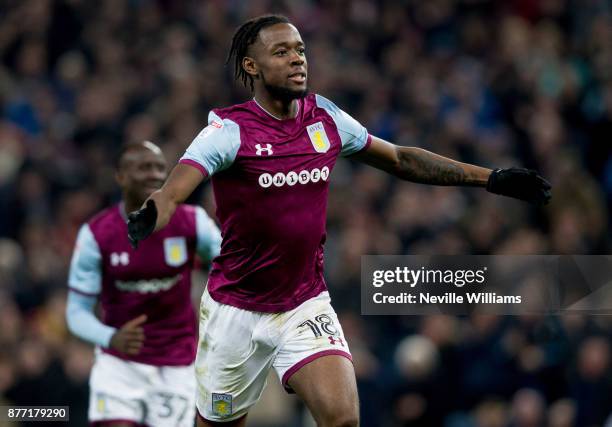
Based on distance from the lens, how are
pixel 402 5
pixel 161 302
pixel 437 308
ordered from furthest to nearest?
pixel 402 5 → pixel 437 308 → pixel 161 302

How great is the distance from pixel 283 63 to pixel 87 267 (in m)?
2.35

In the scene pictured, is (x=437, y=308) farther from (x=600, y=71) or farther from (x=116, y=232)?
(x=600, y=71)

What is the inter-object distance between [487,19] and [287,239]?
10.9 meters

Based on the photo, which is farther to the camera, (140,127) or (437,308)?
(140,127)

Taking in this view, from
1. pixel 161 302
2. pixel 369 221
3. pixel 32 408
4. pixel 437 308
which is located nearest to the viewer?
pixel 161 302


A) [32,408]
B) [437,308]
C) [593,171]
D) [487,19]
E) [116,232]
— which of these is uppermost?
[487,19]

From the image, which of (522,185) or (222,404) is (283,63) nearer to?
(522,185)

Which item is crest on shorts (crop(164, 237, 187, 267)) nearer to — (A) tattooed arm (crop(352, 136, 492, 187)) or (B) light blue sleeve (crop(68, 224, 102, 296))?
(B) light blue sleeve (crop(68, 224, 102, 296))

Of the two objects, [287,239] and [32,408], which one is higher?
[287,239]

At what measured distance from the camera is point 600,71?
1446cm

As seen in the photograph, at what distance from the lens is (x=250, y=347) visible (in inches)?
253

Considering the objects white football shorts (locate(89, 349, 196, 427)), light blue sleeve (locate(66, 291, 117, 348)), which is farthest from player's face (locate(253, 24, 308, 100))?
white football shorts (locate(89, 349, 196, 427))

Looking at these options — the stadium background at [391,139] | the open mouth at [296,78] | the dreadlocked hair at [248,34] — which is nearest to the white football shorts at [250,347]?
the open mouth at [296,78]

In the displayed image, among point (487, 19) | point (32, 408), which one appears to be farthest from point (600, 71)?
point (32, 408)
